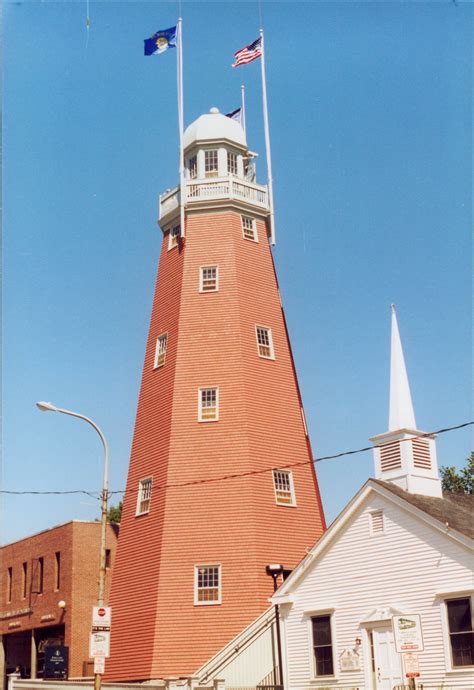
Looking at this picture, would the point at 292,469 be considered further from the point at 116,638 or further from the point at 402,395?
the point at 116,638

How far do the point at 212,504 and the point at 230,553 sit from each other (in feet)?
6.48

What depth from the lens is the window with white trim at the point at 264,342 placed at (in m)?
36.5

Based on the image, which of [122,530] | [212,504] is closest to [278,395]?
[212,504]

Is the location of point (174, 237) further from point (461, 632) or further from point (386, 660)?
point (461, 632)

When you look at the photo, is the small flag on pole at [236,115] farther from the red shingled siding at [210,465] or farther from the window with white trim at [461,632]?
the window with white trim at [461,632]

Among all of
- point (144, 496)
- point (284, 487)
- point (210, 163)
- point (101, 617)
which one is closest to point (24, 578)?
point (144, 496)

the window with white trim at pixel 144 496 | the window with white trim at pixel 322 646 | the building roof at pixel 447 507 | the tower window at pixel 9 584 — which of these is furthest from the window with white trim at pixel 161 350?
the tower window at pixel 9 584

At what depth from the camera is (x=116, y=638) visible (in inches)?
1308

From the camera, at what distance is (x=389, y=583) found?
2573cm

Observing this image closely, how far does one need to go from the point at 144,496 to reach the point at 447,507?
12755 mm

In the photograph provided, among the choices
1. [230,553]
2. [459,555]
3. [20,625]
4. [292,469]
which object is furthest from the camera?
[20,625]

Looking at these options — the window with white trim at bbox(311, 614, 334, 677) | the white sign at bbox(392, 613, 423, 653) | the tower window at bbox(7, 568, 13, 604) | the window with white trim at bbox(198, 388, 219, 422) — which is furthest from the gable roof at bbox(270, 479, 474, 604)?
the tower window at bbox(7, 568, 13, 604)

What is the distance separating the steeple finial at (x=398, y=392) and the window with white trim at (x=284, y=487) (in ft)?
21.3

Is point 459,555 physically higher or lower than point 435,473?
lower
